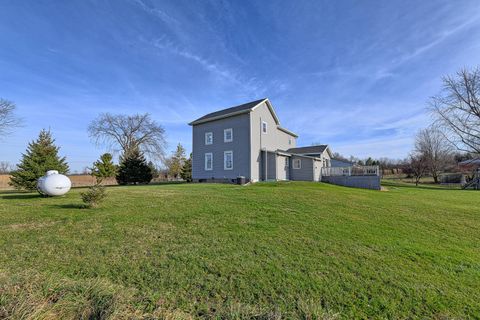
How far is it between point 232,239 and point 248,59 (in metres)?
12.4

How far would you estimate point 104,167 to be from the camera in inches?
1114

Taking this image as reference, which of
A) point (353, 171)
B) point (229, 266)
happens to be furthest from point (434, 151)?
point (229, 266)

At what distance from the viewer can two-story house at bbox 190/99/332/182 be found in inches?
744

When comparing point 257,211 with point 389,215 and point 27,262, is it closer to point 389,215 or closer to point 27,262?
point 389,215

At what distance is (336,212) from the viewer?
7617mm

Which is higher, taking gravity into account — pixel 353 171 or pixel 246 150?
pixel 246 150

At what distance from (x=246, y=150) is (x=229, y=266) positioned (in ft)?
49.7

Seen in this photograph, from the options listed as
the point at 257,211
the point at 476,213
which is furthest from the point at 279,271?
the point at 476,213

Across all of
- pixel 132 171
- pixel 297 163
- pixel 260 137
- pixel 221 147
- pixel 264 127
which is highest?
pixel 264 127

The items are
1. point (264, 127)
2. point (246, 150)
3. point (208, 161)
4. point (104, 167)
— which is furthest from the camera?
point (104, 167)

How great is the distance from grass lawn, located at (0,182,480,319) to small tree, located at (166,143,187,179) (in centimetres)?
3758

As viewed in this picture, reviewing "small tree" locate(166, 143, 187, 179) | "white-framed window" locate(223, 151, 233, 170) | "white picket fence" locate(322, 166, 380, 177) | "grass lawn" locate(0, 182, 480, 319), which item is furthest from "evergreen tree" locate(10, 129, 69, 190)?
"small tree" locate(166, 143, 187, 179)

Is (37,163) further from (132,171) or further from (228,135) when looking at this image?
(228,135)

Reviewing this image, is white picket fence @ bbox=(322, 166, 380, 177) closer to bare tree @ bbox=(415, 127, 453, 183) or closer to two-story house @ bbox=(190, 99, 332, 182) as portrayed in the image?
two-story house @ bbox=(190, 99, 332, 182)
